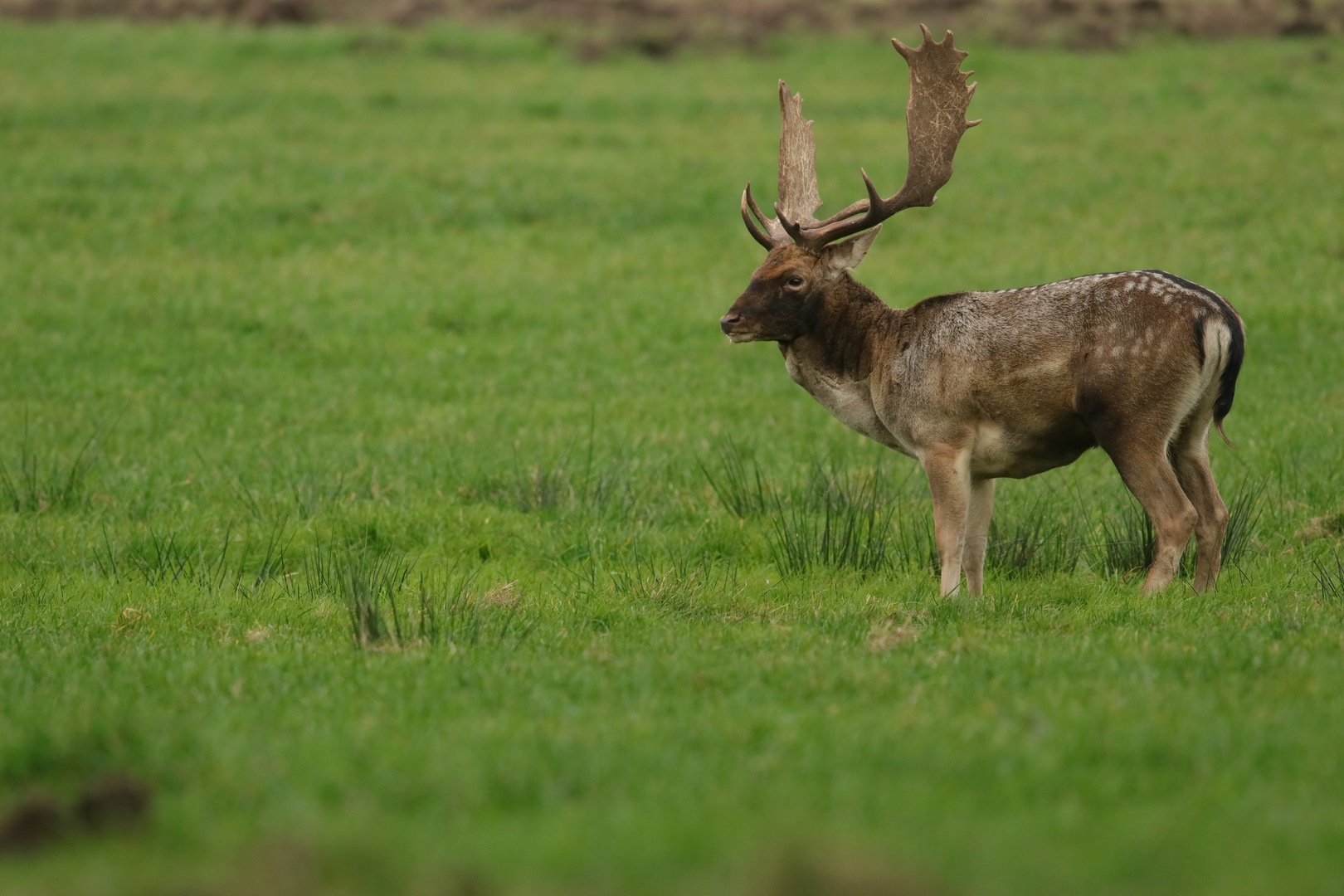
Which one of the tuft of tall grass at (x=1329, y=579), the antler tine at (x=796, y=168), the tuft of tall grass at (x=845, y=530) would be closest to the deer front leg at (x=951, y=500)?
the tuft of tall grass at (x=845, y=530)

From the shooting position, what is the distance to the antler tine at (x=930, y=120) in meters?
9.54

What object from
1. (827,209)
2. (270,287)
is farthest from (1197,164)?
(270,287)

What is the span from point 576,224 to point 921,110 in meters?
11.4

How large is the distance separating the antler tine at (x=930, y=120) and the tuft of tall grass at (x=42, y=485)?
18.3 feet

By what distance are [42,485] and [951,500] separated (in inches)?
256

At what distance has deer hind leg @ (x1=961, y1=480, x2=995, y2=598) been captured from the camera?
9062 mm

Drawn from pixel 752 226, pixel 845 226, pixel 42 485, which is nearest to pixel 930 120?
pixel 845 226

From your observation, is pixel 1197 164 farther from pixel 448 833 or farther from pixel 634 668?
pixel 448 833

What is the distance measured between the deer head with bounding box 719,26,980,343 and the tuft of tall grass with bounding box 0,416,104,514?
503 cm

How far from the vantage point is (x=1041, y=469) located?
8.84 m

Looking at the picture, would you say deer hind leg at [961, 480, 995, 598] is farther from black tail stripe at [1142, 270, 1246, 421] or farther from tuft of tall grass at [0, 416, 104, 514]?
tuft of tall grass at [0, 416, 104, 514]

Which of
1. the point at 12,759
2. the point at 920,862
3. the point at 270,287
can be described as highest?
the point at 920,862

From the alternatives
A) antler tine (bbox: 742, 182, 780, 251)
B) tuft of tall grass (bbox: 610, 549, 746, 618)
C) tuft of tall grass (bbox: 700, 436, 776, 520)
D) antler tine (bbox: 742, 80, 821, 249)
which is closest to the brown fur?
antler tine (bbox: 742, 182, 780, 251)

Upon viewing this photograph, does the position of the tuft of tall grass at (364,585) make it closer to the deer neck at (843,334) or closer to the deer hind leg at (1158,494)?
the deer neck at (843,334)
